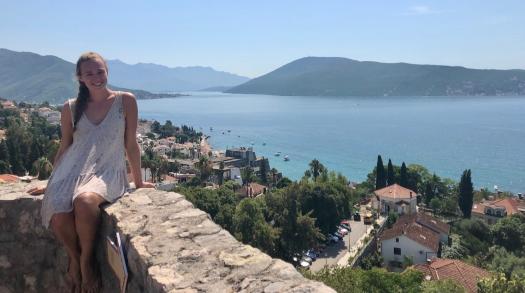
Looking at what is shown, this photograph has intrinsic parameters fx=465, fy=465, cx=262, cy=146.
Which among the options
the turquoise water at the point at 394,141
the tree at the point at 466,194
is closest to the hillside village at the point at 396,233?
the tree at the point at 466,194

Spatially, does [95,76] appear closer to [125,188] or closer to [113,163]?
[113,163]

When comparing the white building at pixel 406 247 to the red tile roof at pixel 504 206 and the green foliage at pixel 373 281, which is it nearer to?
the green foliage at pixel 373 281

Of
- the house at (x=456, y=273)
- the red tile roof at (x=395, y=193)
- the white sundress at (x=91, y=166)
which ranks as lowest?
the red tile roof at (x=395, y=193)

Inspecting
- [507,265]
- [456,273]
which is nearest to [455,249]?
[507,265]

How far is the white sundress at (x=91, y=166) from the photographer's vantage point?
3.75m

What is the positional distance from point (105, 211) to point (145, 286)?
3.13ft

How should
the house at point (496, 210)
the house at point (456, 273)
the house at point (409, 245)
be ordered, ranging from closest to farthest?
the house at point (456, 273) < the house at point (409, 245) < the house at point (496, 210)

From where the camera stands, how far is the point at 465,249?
4097 centimetres

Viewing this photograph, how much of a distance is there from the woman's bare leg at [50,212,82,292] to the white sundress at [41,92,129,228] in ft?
0.19

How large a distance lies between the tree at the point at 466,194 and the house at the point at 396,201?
5227mm

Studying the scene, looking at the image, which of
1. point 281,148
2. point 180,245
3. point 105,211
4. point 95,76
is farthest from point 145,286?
point 281,148

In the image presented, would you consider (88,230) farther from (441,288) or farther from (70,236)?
(441,288)

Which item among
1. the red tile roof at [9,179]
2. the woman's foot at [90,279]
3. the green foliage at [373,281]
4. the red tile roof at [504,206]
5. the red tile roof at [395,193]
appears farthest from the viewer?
the red tile roof at [395,193]

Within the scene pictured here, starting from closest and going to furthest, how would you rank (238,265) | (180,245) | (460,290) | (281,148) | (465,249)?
(238,265) → (180,245) → (460,290) → (465,249) → (281,148)
